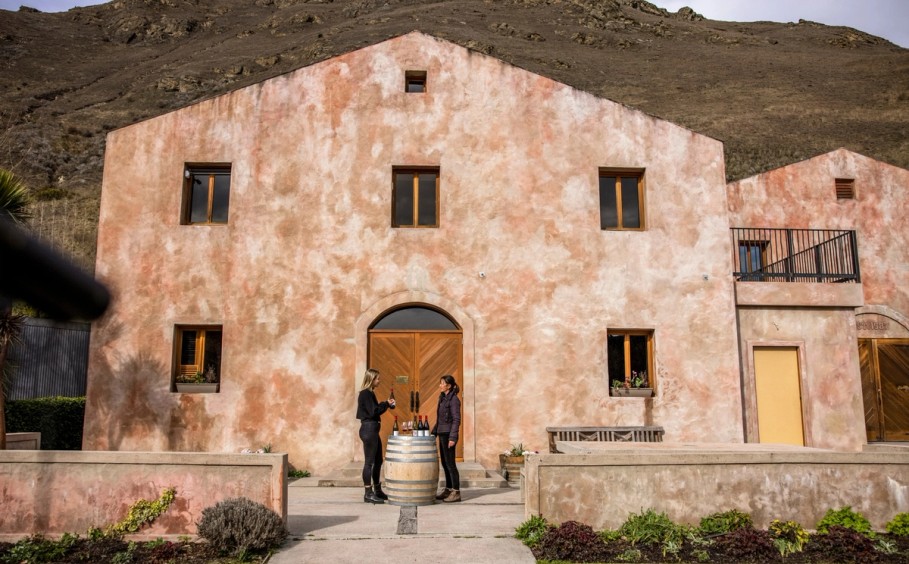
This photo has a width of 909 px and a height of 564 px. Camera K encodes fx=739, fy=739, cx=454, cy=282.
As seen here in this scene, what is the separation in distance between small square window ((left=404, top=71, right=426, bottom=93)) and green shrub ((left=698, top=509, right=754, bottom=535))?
421 inches

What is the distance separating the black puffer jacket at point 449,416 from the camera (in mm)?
11008

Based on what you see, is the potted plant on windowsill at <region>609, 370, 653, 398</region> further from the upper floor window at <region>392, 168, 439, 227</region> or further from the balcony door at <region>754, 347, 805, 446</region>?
the upper floor window at <region>392, 168, 439, 227</region>

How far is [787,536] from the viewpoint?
862 cm

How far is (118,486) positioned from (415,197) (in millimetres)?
8785

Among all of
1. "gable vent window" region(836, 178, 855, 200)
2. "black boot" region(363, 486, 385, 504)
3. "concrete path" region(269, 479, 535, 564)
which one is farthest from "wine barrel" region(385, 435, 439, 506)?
"gable vent window" region(836, 178, 855, 200)

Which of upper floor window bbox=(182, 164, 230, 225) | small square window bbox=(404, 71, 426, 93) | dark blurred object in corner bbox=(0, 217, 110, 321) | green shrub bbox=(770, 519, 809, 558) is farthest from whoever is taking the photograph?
small square window bbox=(404, 71, 426, 93)

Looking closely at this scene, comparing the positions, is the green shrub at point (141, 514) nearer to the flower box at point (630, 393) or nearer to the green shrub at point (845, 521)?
the green shrub at point (845, 521)

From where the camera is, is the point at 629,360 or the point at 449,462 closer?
the point at 449,462

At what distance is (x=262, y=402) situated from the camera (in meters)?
14.6

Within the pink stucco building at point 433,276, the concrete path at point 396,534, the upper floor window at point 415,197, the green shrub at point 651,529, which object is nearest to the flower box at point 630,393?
the pink stucco building at point 433,276

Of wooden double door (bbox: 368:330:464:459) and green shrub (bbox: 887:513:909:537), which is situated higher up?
wooden double door (bbox: 368:330:464:459)

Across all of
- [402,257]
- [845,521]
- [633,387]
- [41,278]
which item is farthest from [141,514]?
[633,387]

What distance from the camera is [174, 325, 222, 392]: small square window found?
14844 mm

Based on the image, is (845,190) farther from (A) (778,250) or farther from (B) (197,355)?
(B) (197,355)
